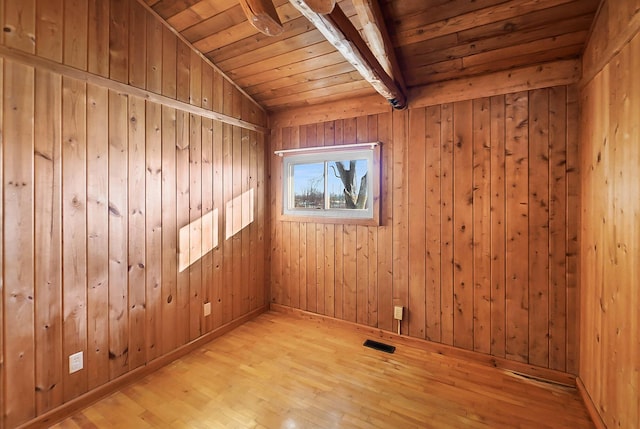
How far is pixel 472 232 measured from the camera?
2.40m

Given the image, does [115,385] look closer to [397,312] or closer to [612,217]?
[397,312]

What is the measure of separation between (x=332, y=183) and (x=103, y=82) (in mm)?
2073

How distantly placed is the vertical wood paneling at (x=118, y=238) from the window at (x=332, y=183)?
162 cm

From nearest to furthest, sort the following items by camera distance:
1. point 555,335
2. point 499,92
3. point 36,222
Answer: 1. point 36,222
2. point 555,335
3. point 499,92

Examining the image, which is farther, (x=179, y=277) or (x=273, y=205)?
(x=273, y=205)

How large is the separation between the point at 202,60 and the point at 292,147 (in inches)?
47.7

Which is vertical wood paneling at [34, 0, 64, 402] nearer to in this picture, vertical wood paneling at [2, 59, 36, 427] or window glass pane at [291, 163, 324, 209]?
vertical wood paneling at [2, 59, 36, 427]

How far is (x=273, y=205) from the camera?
3.49m

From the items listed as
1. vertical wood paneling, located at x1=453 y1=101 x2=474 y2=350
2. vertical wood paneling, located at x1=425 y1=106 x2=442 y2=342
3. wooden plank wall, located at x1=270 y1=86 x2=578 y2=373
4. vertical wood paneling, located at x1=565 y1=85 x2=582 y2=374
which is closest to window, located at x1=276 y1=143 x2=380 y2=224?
wooden plank wall, located at x1=270 y1=86 x2=578 y2=373

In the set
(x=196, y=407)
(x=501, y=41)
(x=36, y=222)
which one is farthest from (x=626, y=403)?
(x=36, y=222)

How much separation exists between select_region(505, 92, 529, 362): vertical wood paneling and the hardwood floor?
0.32 meters

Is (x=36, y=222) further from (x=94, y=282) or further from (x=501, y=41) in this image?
(x=501, y=41)

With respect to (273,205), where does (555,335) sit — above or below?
below

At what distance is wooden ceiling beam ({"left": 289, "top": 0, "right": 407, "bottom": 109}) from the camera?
1.39 meters
